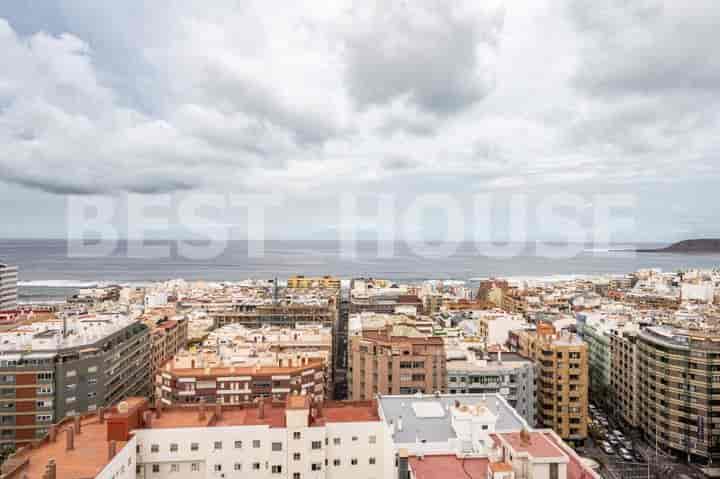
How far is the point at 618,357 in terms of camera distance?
47.9m

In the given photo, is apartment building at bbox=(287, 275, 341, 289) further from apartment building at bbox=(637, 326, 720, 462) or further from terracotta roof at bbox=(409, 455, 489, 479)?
terracotta roof at bbox=(409, 455, 489, 479)

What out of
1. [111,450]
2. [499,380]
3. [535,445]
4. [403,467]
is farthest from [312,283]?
[535,445]

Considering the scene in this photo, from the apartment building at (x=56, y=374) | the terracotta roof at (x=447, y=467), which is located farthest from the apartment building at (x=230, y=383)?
the terracotta roof at (x=447, y=467)

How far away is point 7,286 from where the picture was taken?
90.2 meters

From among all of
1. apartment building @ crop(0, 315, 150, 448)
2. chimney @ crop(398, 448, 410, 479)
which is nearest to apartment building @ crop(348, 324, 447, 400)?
chimney @ crop(398, 448, 410, 479)

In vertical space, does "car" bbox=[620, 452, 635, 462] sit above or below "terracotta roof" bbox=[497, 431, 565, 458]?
below

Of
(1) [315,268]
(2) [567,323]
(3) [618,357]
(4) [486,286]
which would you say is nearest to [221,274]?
(1) [315,268]

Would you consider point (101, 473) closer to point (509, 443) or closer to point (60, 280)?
point (509, 443)

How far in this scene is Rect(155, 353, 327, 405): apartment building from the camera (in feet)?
116

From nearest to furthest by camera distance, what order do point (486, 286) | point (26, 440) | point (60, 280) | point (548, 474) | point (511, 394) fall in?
point (548, 474) < point (26, 440) < point (511, 394) < point (486, 286) < point (60, 280)

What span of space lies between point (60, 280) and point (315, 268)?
84.2 metres

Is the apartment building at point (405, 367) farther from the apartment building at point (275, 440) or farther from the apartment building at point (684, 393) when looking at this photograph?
the apartment building at point (684, 393)

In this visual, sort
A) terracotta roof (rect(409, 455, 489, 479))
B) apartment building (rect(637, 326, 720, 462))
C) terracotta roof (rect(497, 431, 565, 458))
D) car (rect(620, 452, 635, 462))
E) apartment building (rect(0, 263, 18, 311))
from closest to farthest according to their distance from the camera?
terracotta roof (rect(497, 431, 565, 458))
terracotta roof (rect(409, 455, 489, 479))
apartment building (rect(637, 326, 720, 462))
car (rect(620, 452, 635, 462))
apartment building (rect(0, 263, 18, 311))

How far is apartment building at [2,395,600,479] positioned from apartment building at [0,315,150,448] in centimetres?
1224
